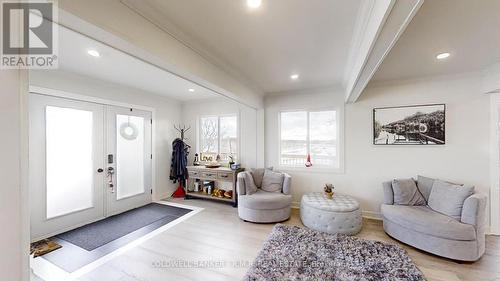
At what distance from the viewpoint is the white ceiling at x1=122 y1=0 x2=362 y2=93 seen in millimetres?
1572

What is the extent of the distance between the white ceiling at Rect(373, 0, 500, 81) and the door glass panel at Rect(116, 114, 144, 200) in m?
4.68

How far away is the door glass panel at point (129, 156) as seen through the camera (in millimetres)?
3879

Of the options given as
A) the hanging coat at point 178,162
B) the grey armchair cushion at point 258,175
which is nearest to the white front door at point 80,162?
the hanging coat at point 178,162

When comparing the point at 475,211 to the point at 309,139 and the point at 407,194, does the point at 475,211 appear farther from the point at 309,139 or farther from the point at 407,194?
the point at 309,139

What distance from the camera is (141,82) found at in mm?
3652

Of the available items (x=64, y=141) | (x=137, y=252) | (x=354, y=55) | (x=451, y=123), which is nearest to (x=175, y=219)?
(x=137, y=252)

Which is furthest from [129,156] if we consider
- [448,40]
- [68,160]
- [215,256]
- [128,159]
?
[448,40]

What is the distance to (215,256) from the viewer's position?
2.41m

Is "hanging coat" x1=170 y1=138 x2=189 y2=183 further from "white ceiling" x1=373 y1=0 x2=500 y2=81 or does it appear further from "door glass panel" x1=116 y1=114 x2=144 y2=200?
"white ceiling" x1=373 y1=0 x2=500 y2=81

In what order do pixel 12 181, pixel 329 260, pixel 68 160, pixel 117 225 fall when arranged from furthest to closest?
pixel 117 225
pixel 68 160
pixel 329 260
pixel 12 181

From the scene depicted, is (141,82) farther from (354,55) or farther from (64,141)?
(354,55)

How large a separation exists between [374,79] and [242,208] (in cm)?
330

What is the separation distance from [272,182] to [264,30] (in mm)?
2718

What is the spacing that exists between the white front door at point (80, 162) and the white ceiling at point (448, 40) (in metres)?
4.65
